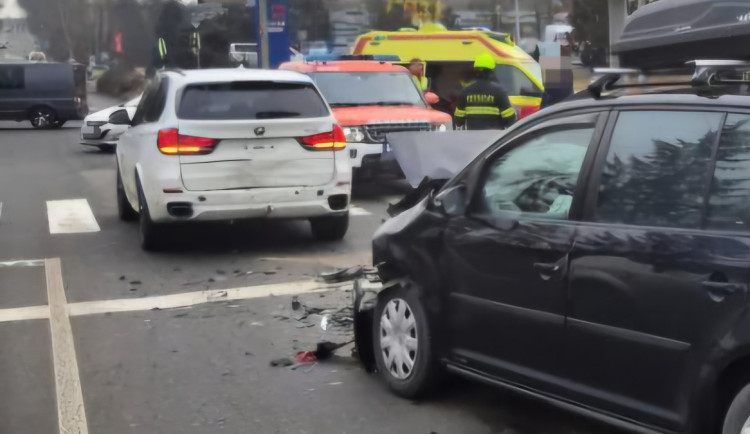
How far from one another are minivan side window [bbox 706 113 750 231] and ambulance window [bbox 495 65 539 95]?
15.4 metres

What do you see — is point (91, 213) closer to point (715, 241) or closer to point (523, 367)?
point (523, 367)

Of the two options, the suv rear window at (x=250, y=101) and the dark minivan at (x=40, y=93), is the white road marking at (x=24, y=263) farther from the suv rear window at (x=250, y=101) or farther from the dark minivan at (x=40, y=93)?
the dark minivan at (x=40, y=93)

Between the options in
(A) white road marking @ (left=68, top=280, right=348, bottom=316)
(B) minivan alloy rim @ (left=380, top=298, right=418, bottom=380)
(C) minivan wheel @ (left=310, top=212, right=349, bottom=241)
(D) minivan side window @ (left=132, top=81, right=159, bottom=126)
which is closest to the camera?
(B) minivan alloy rim @ (left=380, top=298, right=418, bottom=380)

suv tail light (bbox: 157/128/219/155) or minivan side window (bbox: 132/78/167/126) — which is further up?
minivan side window (bbox: 132/78/167/126)

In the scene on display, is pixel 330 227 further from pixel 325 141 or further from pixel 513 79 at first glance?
pixel 513 79

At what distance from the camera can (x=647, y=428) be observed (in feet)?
13.8

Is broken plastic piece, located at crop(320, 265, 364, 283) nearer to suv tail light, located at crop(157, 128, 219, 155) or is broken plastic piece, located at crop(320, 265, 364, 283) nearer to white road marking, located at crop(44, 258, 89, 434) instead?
suv tail light, located at crop(157, 128, 219, 155)

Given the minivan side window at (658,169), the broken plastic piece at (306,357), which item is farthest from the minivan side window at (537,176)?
the broken plastic piece at (306,357)

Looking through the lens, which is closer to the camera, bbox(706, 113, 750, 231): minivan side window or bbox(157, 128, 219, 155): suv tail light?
bbox(706, 113, 750, 231): minivan side window

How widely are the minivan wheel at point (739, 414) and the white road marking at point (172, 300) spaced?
189 inches

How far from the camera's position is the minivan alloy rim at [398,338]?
5.46 metres

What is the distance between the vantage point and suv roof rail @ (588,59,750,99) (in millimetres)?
4387

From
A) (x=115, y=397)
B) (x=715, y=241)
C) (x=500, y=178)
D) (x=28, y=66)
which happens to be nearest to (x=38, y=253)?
(x=115, y=397)

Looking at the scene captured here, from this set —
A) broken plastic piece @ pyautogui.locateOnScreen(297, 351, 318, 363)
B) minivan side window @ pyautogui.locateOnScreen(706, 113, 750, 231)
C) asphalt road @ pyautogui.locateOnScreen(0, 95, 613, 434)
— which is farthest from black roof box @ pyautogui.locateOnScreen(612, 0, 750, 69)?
broken plastic piece @ pyautogui.locateOnScreen(297, 351, 318, 363)
